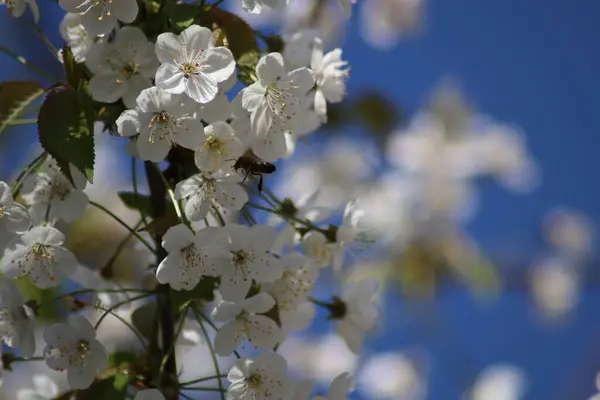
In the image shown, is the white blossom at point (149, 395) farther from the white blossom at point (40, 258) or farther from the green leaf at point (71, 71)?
the green leaf at point (71, 71)

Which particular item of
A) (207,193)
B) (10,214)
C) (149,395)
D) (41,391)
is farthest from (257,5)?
(41,391)

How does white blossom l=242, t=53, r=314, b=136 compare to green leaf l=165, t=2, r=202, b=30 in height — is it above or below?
below

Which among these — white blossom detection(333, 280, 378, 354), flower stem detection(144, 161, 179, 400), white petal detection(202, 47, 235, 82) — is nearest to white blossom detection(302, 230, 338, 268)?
white blossom detection(333, 280, 378, 354)

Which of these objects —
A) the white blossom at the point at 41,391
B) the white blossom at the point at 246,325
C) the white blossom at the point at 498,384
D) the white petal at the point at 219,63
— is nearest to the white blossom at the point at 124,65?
the white petal at the point at 219,63

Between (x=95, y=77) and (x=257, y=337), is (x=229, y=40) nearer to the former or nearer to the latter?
(x=95, y=77)

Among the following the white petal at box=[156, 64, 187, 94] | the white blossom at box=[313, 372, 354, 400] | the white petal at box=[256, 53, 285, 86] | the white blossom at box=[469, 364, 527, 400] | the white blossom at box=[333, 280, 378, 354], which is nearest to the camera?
the white petal at box=[156, 64, 187, 94]

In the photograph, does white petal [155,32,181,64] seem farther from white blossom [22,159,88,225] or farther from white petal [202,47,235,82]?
white blossom [22,159,88,225]
